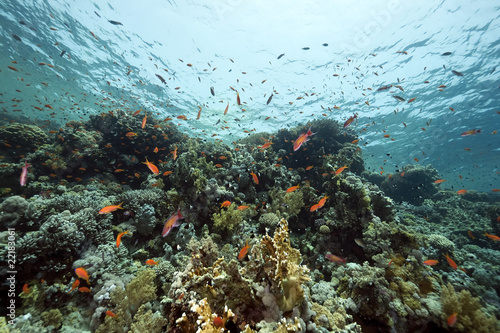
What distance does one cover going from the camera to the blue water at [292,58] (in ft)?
47.6

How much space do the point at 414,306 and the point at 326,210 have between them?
404 centimetres

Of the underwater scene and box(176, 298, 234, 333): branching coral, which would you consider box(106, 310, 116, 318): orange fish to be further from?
box(176, 298, 234, 333): branching coral

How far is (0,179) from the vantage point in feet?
23.6

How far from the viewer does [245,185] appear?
8344mm

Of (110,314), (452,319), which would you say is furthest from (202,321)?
(452,319)

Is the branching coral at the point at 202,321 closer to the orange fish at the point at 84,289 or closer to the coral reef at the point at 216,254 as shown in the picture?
the coral reef at the point at 216,254

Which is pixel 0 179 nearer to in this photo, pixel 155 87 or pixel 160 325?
pixel 160 325

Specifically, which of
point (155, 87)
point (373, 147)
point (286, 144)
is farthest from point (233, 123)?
point (373, 147)

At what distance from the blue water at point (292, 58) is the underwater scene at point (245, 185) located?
182mm

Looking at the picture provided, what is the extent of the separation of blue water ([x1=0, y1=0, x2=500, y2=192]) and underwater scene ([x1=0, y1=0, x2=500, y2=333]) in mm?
182

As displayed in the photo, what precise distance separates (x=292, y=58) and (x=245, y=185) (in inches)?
628

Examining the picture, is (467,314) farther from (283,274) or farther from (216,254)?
(216,254)

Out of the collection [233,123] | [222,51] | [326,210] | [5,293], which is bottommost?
[5,293]

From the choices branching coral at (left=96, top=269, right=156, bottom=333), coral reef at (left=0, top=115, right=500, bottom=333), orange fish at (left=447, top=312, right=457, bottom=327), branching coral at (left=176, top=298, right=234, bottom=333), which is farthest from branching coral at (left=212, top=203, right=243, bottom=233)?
orange fish at (left=447, top=312, right=457, bottom=327)
